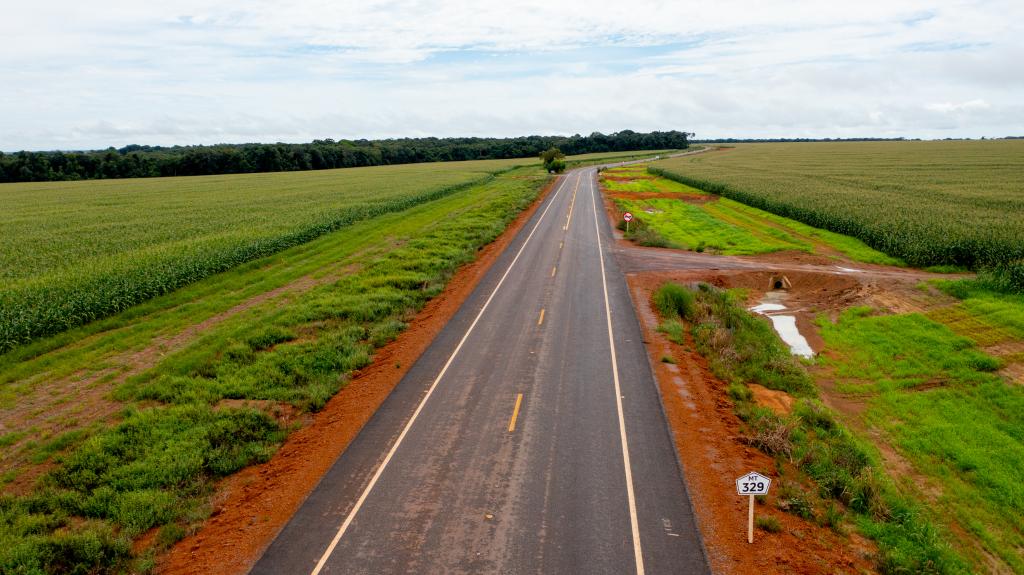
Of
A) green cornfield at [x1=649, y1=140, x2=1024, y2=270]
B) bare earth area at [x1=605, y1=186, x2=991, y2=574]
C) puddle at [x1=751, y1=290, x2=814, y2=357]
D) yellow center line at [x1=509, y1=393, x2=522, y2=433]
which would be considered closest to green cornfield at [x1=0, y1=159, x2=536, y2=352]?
yellow center line at [x1=509, y1=393, x2=522, y2=433]

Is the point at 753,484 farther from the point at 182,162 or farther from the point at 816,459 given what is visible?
the point at 182,162

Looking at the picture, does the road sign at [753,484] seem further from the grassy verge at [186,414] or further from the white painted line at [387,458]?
the grassy verge at [186,414]

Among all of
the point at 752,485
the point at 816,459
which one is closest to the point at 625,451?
the point at 752,485

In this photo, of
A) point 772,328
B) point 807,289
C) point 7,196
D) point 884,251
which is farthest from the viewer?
point 7,196

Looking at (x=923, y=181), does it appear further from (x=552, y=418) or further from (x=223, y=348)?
(x=223, y=348)

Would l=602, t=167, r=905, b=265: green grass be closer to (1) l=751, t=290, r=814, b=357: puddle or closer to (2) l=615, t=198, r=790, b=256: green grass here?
(2) l=615, t=198, r=790, b=256: green grass

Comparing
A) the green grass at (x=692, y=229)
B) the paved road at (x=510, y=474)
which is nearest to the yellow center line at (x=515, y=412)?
the paved road at (x=510, y=474)

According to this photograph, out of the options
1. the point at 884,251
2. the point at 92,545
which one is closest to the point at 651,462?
the point at 92,545
